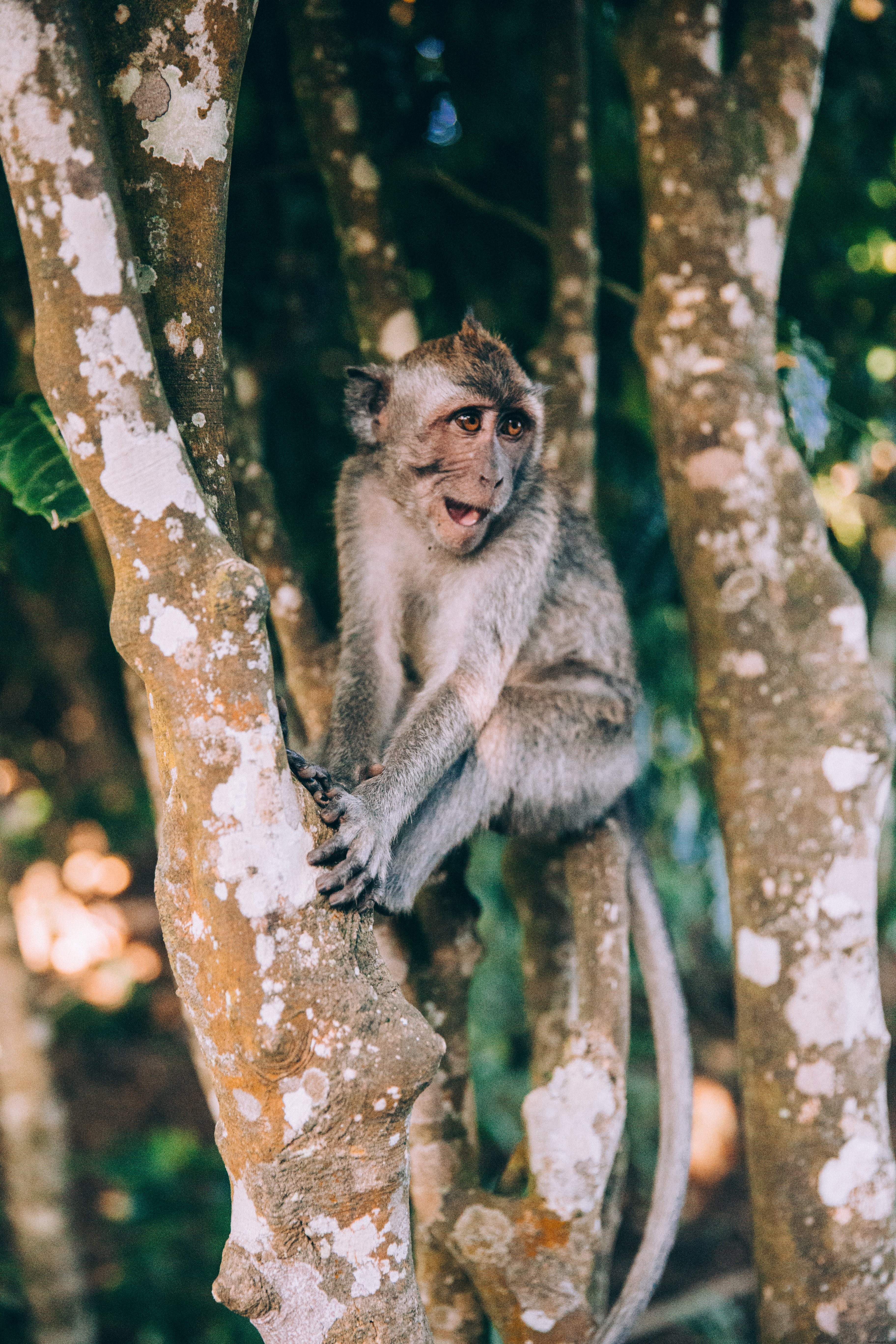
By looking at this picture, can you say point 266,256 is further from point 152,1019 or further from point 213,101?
point 152,1019

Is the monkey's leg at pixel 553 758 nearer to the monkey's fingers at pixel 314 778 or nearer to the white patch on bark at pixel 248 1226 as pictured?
the monkey's fingers at pixel 314 778

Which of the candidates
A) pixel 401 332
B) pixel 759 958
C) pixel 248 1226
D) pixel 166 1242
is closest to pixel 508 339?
pixel 401 332

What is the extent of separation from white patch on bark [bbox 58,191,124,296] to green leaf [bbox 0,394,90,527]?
79 cm

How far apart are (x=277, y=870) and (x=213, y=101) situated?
1481 millimetres

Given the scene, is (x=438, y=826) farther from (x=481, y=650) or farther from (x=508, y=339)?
(x=508, y=339)

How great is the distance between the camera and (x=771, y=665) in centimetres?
304

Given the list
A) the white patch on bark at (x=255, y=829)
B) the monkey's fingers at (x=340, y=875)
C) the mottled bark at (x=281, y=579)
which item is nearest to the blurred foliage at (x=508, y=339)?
the mottled bark at (x=281, y=579)

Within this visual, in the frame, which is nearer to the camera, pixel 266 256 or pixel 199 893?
pixel 199 893

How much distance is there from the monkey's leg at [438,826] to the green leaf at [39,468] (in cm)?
119

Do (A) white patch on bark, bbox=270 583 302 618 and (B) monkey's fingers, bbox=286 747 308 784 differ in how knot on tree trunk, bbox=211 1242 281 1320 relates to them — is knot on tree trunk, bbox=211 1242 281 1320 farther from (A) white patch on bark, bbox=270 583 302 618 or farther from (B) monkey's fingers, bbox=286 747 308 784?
(A) white patch on bark, bbox=270 583 302 618

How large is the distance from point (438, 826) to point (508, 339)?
270 centimetres

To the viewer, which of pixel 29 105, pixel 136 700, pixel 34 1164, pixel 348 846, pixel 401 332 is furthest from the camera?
pixel 34 1164

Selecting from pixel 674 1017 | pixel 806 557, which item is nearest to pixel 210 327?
pixel 806 557

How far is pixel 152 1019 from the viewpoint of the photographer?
7.71 meters
